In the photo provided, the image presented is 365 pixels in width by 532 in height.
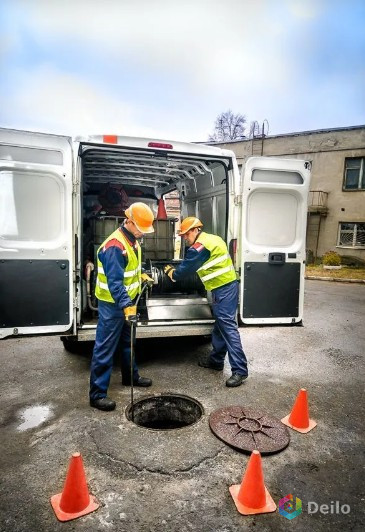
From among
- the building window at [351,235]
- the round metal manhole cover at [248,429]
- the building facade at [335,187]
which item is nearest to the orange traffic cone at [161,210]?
the round metal manhole cover at [248,429]

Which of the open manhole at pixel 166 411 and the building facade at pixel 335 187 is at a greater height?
the building facade at pixel 335 187

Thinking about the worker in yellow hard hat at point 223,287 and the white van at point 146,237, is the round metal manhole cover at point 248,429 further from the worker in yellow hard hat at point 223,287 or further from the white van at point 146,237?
the white van at point 146,237

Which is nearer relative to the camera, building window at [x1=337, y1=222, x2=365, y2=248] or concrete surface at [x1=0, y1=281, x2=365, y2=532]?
concrete surface at [x1=0, y1=281, x2=365, y2=532]

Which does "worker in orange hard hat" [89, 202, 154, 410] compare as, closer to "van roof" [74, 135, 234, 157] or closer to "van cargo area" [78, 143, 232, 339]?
"van cargo area" [78, 143, 232, 339]

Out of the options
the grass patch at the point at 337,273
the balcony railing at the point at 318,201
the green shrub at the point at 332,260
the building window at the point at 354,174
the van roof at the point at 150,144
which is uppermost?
the building window at the point at 354,174

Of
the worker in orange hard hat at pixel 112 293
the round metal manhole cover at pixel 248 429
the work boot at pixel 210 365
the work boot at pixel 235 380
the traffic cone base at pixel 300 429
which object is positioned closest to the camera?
the round metal manhole cover at pixel 248 429

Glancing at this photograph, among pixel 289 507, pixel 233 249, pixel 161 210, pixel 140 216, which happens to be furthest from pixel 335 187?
pixel 289 507

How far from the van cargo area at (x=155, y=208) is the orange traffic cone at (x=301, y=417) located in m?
1.47

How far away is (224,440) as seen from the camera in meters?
2.84

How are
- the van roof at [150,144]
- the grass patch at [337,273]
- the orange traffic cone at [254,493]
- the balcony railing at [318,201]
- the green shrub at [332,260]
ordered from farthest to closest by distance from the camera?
the balcony railing at [318,201] < the green shrub at [332,260] < the grass patch at [337,273] < the van roof at [150,144] < the orange traffic cone at [254,493]

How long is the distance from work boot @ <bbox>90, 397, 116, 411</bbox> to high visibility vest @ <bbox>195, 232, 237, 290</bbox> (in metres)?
1.69

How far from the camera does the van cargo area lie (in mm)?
4223

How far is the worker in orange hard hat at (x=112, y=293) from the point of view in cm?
323

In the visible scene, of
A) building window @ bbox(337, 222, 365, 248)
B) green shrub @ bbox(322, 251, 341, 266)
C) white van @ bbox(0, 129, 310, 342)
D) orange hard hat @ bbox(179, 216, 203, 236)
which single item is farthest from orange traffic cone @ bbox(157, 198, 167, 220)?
building window @ bbox(337, 222, 365, 248)
